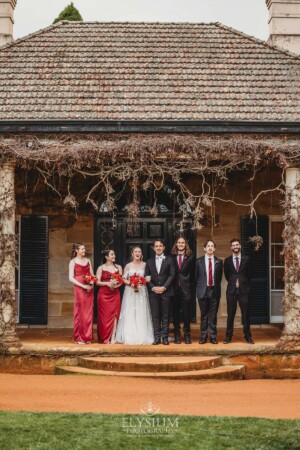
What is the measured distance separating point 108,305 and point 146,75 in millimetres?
4375

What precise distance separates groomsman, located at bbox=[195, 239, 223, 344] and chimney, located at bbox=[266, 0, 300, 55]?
6155 millimetres

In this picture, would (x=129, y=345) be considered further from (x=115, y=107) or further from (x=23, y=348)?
(x=115, y=107)

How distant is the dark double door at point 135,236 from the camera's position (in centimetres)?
1584

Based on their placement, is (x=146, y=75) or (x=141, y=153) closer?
(x=141, y=153)

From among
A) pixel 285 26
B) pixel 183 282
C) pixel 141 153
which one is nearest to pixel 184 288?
pixel 183 282

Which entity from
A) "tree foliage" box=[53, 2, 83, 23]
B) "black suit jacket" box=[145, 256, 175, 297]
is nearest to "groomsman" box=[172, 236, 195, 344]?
"black suit jacket" box=[145, 256, 175, 297]

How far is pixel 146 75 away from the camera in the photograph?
1512cm

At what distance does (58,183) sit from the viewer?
15.3 meters

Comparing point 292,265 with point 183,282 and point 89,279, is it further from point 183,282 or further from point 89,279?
point 89,279

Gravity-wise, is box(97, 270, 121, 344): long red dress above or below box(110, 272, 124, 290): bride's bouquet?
below

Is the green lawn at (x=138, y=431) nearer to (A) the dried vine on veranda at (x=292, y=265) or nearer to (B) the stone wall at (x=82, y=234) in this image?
(A) the dried vine on veranda at (x=292, y=265)

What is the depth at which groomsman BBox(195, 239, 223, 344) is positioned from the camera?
13.3m

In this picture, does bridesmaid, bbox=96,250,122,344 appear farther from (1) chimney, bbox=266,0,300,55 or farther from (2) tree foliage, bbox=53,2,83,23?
(2) tree foliage, bbox=53,2,83,23

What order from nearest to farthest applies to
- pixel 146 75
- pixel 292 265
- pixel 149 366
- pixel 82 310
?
1. pixel 149 366
2. pixel 292 265
3. pixel 82 310
4. pixel 146 75
